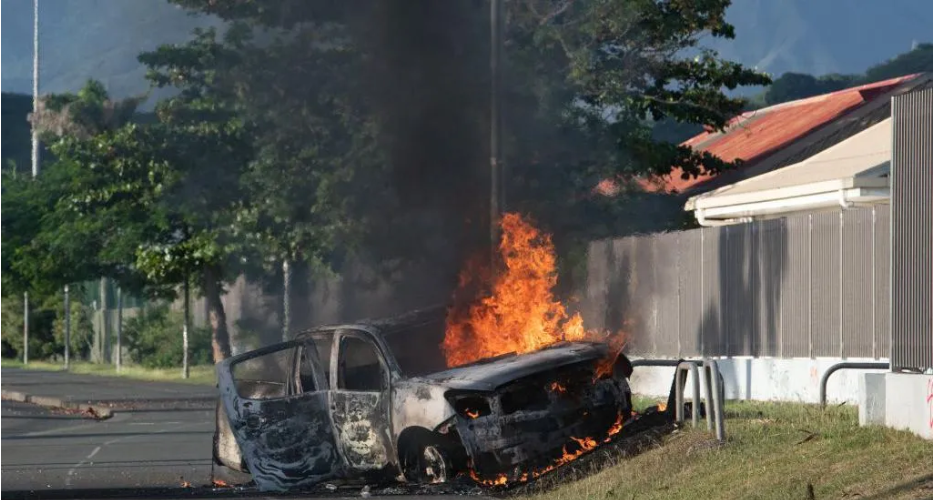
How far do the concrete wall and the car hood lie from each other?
322 cm

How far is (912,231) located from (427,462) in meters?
4.08

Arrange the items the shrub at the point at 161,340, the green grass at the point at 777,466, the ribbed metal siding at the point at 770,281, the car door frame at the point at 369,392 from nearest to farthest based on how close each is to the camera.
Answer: the green grass at the point at 777,466 → the car door frame at the point at 369,392 → the ribbed metal siding at the point at 770,281 → the shrub at the point at 161,340

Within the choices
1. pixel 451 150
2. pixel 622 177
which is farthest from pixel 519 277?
pixel 622 177

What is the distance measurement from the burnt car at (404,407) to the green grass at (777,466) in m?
0.58

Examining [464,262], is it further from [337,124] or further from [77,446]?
[77,446]

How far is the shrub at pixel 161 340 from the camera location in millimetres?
51906

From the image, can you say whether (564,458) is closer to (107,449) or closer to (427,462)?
(427,462)

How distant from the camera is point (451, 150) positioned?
19922 millimetres

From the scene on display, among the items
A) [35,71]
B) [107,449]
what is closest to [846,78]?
[35,71]

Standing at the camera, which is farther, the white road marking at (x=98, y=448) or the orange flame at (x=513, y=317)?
the white road marking at (x=98, y=448)

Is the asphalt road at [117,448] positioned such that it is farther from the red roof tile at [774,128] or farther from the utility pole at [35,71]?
the red roof tile at [774,128]

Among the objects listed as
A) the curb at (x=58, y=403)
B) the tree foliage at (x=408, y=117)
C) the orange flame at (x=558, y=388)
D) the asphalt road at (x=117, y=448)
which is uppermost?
the tree foliage at (x=408, y=117)

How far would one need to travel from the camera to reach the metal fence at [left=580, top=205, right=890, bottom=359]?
16.0 m

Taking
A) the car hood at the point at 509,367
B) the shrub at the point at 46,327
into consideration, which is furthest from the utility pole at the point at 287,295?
the shrub at the point at 46,327
